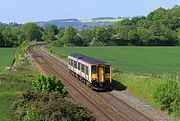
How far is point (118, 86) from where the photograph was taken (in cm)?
3856

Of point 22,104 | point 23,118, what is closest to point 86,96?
point 22,104

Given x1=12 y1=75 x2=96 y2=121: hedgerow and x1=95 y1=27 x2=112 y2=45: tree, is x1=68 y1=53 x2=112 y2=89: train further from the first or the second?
x1=95 y1=27 x2=112 y2=45: tree

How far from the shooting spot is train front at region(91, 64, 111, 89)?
118 ft

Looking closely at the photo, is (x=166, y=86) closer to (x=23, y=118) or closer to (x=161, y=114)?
(x=161, y=114)

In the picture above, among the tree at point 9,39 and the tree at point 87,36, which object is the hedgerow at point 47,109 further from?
the tree at point 9,39

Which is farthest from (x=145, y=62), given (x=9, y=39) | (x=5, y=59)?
(x=9, y=39)

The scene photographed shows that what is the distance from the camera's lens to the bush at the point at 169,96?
27266 mm

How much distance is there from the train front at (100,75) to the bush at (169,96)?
8188 millimetres

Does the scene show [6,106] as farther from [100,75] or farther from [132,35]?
[132,35]

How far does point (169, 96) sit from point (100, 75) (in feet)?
30.9

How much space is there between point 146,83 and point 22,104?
13301mm

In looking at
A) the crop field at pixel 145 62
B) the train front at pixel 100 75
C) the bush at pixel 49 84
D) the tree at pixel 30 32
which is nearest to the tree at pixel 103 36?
the tree at pixel 30 32

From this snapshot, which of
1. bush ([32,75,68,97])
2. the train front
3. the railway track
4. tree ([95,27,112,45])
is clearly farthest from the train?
tree ([95,27,112,45])

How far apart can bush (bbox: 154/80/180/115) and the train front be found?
26.9 feet
